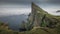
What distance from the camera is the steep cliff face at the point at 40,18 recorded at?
4227 millimetres

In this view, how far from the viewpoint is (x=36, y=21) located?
423 cm

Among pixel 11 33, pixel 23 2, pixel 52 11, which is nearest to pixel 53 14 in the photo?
pixel 52 11

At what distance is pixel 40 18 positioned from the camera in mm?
4227

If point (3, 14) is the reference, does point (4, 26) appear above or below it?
below

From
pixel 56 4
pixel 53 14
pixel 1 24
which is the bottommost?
pixel 1 24

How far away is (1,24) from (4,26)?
115 mm

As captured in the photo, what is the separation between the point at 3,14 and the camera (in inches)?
166

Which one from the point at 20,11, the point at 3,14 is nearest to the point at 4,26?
the point at 3,14

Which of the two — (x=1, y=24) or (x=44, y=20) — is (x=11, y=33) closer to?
(x=1, y=24)

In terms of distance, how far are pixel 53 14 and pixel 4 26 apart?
1614 mm

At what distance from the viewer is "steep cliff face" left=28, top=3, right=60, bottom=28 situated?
4227 millimetres

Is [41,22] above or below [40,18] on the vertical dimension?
below

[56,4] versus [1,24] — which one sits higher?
[56,4]

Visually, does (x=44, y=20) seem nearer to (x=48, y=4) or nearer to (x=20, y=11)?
(x=48, y=4)
